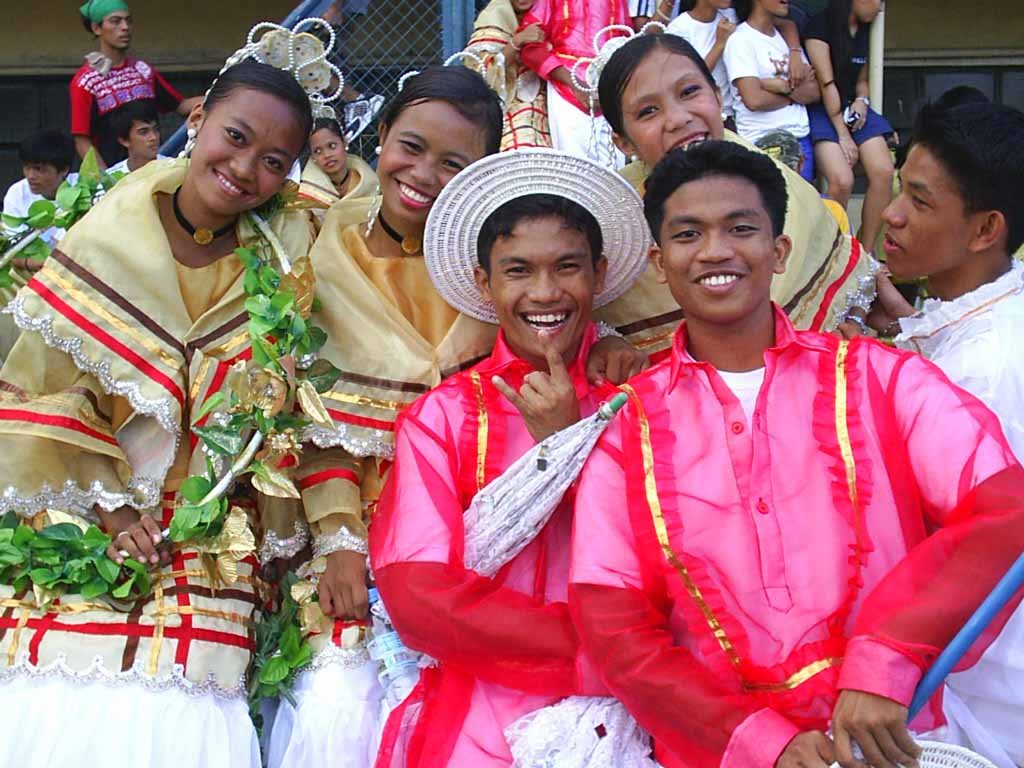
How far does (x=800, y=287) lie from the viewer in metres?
3.63

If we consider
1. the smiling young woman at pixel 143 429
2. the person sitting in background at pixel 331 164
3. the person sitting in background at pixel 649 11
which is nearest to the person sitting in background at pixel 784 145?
the person sitting in background at pixel 649 11

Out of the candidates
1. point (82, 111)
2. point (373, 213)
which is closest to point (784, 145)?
point (373, 213)

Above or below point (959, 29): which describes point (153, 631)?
below

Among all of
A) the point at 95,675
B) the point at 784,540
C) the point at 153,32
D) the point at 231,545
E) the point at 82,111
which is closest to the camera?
the point at 784,540

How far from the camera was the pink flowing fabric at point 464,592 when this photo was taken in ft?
9.23

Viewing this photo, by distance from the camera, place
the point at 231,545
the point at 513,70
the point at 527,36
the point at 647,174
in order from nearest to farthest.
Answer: the point at 231,545
the point at 647,174
the point at 527,36
the point at 513,70

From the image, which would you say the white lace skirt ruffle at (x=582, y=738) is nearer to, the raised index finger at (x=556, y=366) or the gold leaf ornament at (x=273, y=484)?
the raised index finger at (x=556, y=366)

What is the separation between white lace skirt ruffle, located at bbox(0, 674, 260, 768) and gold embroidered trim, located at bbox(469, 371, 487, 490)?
2.91 feet

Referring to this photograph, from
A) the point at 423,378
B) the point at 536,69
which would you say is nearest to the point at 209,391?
the point at 423,378

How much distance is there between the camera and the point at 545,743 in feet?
8.90

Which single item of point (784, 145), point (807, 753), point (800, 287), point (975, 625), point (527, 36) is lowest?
point (807, 753)

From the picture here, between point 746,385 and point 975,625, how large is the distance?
29.7 inches

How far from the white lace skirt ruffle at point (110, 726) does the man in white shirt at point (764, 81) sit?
13.6ft

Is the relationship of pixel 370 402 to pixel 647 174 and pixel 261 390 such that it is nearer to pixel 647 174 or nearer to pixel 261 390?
pixel 261 390
